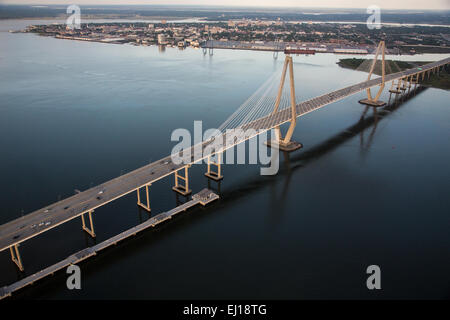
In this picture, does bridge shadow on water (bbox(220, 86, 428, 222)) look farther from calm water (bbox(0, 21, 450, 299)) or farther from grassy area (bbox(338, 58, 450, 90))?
grassy area (bbox(338, 58, 450, 90))

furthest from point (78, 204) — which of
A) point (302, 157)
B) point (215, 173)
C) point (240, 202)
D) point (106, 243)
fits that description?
point (302, 157)

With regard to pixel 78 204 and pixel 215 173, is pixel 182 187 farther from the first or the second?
pixel 78 204

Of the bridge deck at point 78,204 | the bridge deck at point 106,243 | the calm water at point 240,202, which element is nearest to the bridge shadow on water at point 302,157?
the calm water at point 240,202

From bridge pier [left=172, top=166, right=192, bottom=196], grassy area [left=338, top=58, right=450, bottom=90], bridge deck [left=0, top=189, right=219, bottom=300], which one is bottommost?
bridge deck [left=0, top=189, right=219, bottom=300]

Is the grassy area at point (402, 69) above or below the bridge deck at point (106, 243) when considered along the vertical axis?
above

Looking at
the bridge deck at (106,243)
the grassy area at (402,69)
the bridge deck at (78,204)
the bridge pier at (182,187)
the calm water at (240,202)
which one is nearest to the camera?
the bridge deck at (106,243)

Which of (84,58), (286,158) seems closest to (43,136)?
(286,158)

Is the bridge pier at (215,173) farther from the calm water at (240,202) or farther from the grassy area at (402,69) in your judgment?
the grassy area at (402,69)

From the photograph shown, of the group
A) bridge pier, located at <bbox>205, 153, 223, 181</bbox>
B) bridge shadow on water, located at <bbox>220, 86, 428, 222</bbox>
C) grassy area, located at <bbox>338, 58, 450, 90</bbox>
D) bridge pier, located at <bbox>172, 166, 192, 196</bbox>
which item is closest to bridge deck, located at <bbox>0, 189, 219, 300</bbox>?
bridge pier, located at <bbox>172, 166, 192, 196</bbox>
